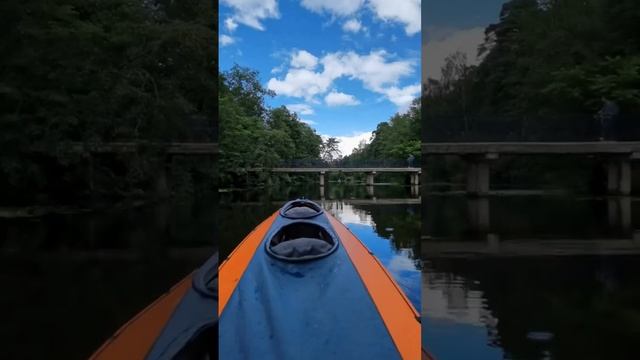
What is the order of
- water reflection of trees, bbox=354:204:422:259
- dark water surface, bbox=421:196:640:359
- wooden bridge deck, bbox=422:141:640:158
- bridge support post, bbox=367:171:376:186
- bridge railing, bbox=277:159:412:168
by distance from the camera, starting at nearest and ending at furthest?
dark water surface, bbox=421:196:640:359
wooden bridge deck, bbox=422:141:640:158
water reflection of trees, bbox=354:204:422:259
bridge railing, bbox=277:159:412:168
bridge support post, bbox=367:171:376:186

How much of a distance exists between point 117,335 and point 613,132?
6.51 meters

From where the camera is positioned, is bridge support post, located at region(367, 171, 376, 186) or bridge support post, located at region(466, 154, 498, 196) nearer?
bridge support post, located at region(466, 154, 498, 196)

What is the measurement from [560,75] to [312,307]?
14.5ft

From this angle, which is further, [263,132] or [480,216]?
[263,132]

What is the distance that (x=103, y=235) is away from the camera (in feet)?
7.05

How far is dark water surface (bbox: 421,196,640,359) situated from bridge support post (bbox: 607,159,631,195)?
7.6 inches

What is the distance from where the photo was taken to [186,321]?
3.08ft

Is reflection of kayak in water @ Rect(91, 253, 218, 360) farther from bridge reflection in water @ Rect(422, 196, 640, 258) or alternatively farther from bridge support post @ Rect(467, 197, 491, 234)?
bridge support post @ Rect(467, 197, 491, 234)

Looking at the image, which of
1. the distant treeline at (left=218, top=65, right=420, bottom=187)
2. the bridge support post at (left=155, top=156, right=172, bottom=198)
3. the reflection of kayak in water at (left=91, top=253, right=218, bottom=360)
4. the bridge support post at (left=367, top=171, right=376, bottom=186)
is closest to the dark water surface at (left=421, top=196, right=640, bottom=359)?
the reflection of kayak in water at (left=91, top=253, right=218, bottom=360)

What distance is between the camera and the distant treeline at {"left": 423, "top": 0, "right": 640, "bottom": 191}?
4137 mm

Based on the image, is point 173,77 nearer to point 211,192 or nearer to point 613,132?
point 211,192

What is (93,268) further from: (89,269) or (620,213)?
(620,213)

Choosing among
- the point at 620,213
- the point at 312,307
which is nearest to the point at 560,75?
the point at 620,213

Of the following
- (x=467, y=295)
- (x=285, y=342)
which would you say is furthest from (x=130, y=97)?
(x=467, y=295)
